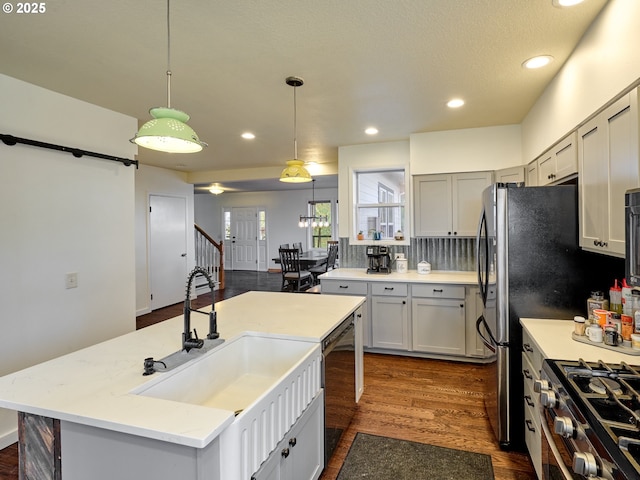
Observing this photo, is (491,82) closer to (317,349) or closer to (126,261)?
(317,349)

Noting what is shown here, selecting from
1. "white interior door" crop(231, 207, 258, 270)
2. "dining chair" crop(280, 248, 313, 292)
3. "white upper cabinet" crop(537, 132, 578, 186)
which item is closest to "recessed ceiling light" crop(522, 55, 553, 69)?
"white upper cabinet" crop(537, 132, 578, 186)

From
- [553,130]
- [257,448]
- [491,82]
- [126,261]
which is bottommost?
[257,448]

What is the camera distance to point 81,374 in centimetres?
133

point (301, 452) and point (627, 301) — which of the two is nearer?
point (301, 452)

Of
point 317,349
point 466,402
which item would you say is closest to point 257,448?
point 317,349

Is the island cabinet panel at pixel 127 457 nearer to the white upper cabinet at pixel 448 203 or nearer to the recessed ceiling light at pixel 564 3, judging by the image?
the recessed ceiling light at pixel 564 3

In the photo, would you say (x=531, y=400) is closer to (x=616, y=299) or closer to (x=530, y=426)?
(x=530, y=426)

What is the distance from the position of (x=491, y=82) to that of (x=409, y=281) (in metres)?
2.01

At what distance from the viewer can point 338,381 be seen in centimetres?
211

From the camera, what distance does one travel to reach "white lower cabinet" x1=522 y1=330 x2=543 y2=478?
1798 mm

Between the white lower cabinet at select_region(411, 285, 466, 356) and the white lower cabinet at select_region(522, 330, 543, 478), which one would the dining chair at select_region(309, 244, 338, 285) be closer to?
the white lower cabinet at select_region(411, 285, 466, 356)

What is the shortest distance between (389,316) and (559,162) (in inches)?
86.8

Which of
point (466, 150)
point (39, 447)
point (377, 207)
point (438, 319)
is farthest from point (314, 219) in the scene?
point (39, 447)

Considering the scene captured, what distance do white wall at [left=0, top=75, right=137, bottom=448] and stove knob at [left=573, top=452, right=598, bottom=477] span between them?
3.21m
